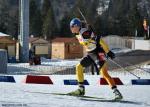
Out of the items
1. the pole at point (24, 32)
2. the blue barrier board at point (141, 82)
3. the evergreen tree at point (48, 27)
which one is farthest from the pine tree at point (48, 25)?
the blue barrier board at point (141, 82)

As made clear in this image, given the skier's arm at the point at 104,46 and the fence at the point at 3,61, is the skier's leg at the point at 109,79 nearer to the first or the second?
the skier's arm at the point at 104,46

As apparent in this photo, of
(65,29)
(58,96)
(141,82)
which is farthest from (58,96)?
(65,29)

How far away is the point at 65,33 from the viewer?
9388 centimetres

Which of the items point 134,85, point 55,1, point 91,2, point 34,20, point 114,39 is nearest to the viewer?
point 134,85

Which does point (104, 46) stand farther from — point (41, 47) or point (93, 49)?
point (41, 47)

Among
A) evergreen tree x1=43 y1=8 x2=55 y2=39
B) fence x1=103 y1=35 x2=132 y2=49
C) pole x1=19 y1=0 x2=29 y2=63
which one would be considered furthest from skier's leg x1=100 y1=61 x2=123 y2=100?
evergreen tree x1=43 y1=8 x2=55 y2=39

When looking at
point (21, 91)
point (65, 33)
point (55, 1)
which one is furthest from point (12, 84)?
point (55, 1)

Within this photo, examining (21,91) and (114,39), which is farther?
(114,39)

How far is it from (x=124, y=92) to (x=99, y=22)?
8494 cm

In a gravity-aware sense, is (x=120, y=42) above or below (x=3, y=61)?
below

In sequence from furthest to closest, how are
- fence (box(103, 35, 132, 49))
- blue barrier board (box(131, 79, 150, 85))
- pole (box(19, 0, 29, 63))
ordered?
fence (box(103, 35, 132, 49)) < pole (box(19, 0, 29, 63)) < blue barrier board (box(131, 79, 150, 85))

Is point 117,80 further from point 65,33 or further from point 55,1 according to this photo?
point 55,1

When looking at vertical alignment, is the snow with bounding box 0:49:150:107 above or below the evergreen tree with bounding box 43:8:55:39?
above

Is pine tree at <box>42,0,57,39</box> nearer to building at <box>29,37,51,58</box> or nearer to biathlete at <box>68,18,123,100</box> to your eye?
building at <box>29,37,51,58</box>
